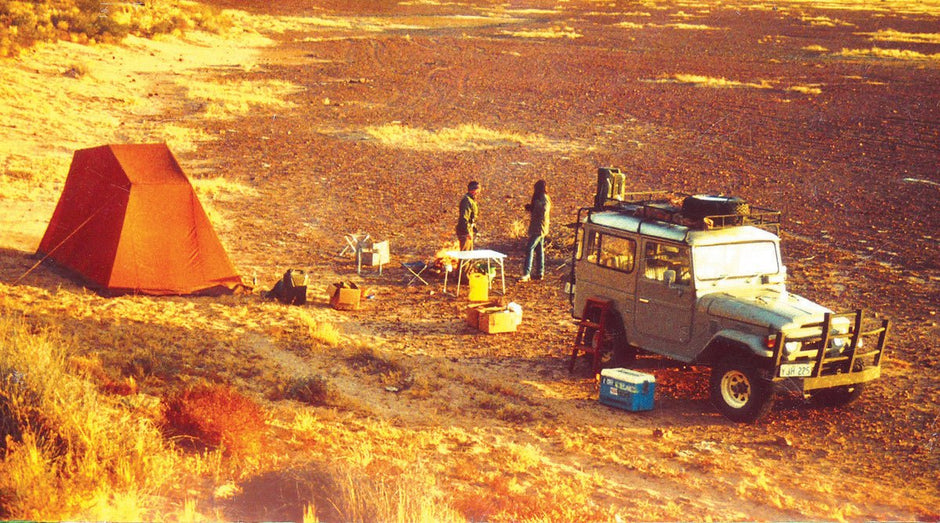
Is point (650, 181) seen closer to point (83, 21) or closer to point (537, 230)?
point (537, 230)

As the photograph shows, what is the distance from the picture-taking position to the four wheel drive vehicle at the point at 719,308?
11508 mm

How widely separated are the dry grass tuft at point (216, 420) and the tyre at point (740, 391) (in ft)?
18.1

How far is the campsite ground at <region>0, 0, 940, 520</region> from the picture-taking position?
32.6 feet

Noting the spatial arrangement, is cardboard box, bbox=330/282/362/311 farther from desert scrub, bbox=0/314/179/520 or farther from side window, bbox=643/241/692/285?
desert scrub, bbox=0/314/179/520

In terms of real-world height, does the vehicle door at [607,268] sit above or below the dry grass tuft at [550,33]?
below

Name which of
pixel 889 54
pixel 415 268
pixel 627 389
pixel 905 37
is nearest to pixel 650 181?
pixel 415 268

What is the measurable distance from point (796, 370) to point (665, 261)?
228cm

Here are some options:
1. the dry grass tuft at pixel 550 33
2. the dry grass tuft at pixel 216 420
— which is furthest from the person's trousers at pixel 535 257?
the dry grass tuft at pixel 550 33

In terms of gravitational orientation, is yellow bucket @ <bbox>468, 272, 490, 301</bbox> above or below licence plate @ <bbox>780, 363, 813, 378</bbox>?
below

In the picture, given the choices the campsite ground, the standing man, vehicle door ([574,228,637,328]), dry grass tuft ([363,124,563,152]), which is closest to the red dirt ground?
the campsite ground

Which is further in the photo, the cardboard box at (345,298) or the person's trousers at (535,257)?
the person's trousers at (535,257)

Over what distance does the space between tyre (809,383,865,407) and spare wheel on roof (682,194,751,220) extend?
2491 mm

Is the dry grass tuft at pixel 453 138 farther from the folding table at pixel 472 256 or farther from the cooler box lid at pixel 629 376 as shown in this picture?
the cooler box lid at pixel 629 376

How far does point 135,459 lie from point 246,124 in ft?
93.5
